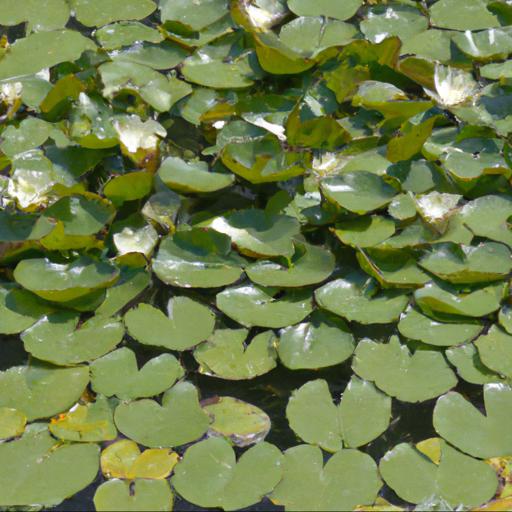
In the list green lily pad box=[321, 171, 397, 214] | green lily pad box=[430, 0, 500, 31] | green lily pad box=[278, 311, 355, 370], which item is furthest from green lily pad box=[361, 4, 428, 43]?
green lily pad box=[278, 311, 355, 370]

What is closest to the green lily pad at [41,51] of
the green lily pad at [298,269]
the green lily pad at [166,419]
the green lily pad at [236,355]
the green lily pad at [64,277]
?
the green lily pad at [64,277]

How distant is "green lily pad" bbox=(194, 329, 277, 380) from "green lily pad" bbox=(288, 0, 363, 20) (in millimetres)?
1216

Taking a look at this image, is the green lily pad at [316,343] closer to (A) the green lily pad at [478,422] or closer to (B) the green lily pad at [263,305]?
(B) the green lily pad at [263,305]

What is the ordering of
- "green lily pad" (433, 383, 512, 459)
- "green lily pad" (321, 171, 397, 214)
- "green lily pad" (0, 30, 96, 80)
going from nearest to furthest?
"green lily pad" (433, 383, 512, 459) < "green lily pad" (321, 171, 397, 214) < "green lily pad" (0, 30, 96, 80)

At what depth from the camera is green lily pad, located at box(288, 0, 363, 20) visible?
9.66ft

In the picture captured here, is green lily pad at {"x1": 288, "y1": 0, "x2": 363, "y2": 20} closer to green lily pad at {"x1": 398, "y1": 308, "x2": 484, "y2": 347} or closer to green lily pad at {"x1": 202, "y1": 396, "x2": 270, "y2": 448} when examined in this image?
green lily pad at {"x1": 398, "y1": 308, "x2": 484, "y2": 347}

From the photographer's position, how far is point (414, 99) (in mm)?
2746

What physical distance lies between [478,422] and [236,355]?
1.91 feet

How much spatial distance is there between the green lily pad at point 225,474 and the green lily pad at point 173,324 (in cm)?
28

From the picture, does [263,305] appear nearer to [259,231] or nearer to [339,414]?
[259,231]

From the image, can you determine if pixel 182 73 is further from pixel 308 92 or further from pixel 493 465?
pixel 493 465

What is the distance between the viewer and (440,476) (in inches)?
77.8

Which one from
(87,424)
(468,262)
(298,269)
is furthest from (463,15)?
(87,424)

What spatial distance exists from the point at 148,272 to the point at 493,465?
0.96 m
